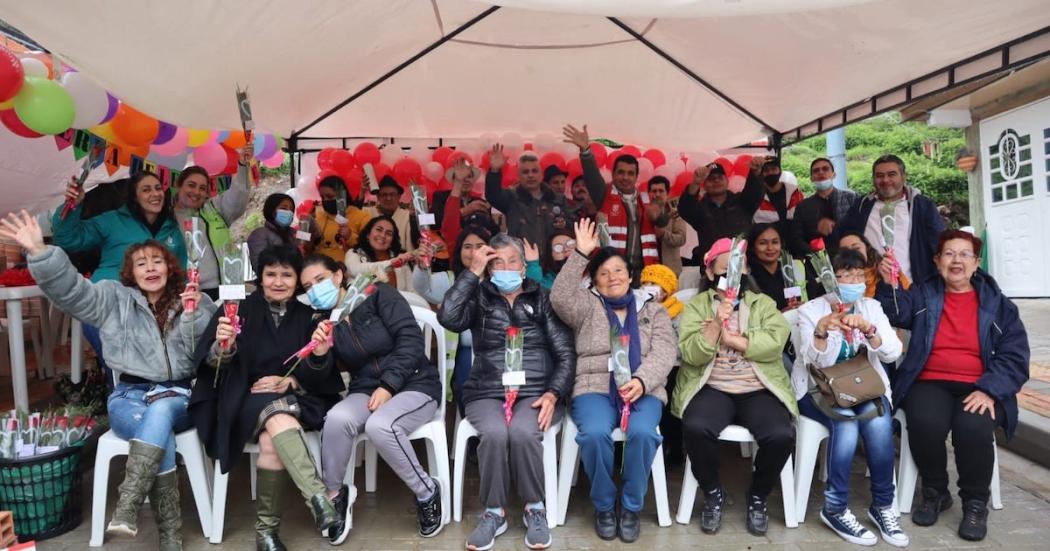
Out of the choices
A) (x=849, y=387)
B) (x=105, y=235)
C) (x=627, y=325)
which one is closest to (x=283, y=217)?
(x=105, y=235)

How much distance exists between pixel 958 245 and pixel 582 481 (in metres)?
2.02

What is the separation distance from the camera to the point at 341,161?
6.03 m

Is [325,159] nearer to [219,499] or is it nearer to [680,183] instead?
[680,183]

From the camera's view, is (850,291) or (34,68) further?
(34,68)

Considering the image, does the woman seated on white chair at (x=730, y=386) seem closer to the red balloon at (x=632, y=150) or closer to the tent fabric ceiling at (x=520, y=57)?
the tent fabric ceiling at (x=520, y=57)

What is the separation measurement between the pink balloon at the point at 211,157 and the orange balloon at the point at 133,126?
716 mm

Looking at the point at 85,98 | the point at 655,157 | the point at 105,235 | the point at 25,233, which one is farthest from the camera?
the point at 655,157

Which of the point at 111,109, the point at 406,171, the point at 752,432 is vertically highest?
the point at 111,109

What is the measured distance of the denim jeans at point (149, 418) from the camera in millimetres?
2633

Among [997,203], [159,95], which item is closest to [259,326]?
[159,95]

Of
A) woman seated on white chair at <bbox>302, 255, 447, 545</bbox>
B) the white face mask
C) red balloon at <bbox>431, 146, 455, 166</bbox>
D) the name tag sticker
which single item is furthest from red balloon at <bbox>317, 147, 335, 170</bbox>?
the name tag sticker

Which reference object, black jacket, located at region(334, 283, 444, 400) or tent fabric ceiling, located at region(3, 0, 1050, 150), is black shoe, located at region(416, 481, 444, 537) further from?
tent fabric ceiling, located at region(3, 0, 1050, 150)

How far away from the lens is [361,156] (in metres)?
6.14

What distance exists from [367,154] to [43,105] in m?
2.73
